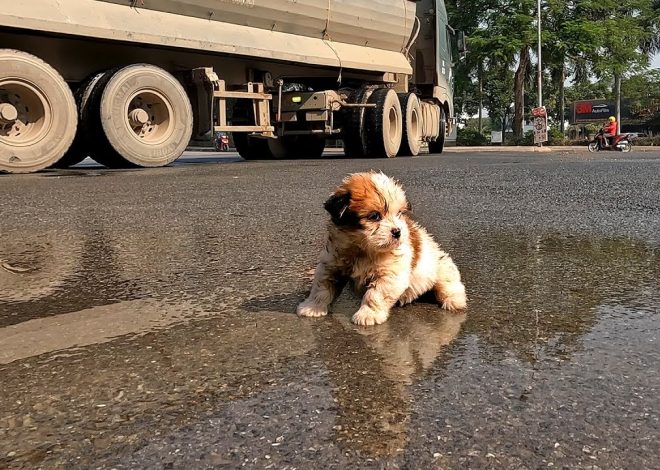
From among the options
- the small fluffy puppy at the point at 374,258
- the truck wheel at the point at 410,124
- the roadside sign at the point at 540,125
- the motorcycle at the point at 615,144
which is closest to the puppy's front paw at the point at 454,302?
the small fluffy puppy at the point at 374,258

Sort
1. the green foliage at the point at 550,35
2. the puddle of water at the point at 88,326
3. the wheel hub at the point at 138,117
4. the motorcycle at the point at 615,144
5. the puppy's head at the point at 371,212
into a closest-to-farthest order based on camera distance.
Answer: the puddle of water at the point at 88,326
the puppy's head at the point at 371,212
the wheel hub at the point at 138,117
the motorcycle at the point at 615,144
the green foliage at the point at 550,35

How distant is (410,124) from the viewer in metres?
15.3

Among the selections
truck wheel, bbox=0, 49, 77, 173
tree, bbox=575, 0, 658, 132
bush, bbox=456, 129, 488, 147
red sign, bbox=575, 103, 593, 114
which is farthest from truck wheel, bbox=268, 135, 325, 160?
red sign, bbox=575, 103, 593, 114

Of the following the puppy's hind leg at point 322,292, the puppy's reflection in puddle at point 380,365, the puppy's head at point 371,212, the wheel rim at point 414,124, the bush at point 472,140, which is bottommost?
the puppy's reflection in puddle at point 380,365

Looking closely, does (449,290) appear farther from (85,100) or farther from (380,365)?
(85,100)

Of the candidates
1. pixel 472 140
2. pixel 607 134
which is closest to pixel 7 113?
pixel 607 134

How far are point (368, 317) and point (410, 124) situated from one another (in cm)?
1348

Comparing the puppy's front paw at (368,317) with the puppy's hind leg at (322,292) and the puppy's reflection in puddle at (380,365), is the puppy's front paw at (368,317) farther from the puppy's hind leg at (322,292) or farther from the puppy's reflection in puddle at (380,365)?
the puppy's hind leg at (322,292)

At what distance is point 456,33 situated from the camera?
61.3ft

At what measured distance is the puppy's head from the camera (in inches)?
88.7

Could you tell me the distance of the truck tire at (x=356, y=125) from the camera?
13969mm

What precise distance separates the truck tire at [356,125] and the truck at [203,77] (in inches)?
1.2

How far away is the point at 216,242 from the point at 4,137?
18.1ft

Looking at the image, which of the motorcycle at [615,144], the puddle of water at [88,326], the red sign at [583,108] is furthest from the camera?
the red sign at [583,108]
